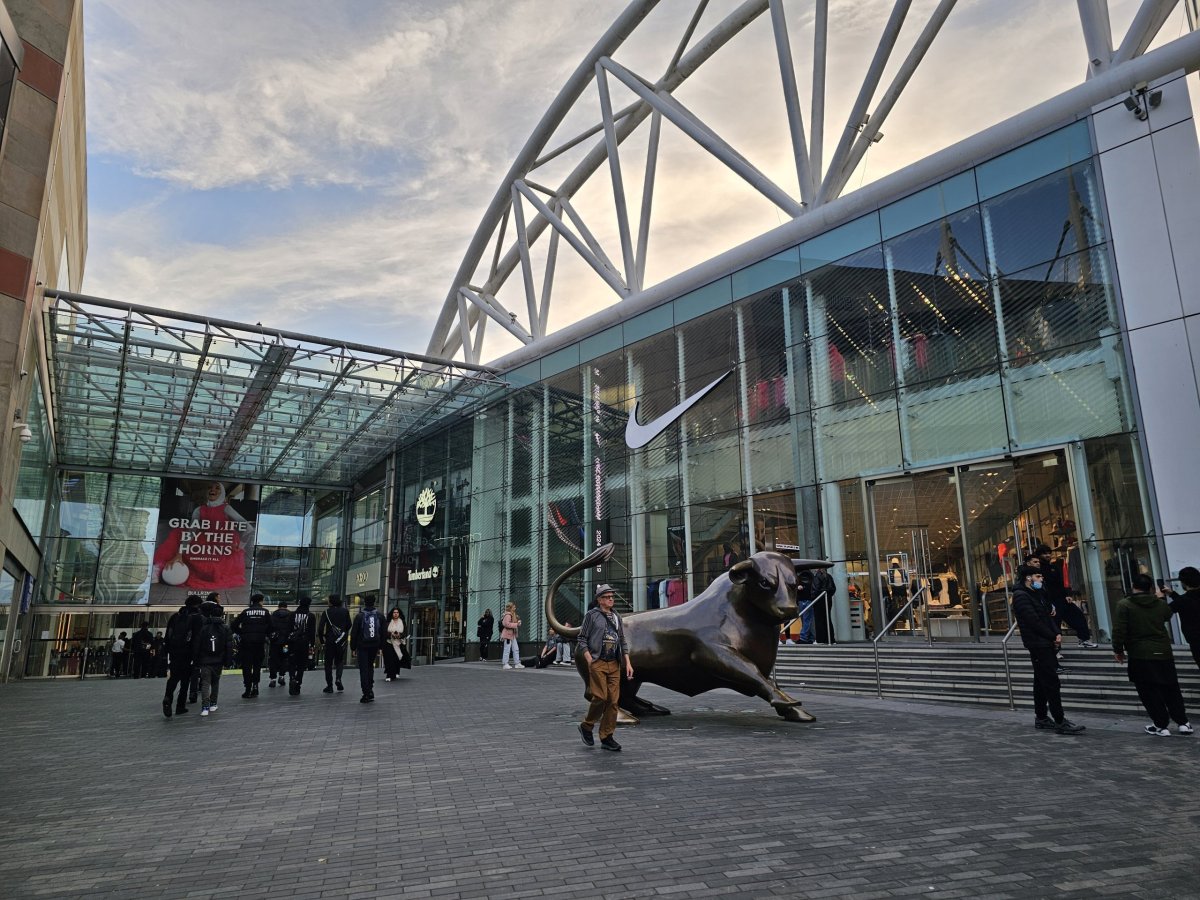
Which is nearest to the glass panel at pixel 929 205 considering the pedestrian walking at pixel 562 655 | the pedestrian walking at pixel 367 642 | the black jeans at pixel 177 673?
the pedestrian walking at pixel 562 655

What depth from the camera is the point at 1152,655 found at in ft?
26.7

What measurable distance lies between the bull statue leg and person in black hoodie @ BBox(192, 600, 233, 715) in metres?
7.02

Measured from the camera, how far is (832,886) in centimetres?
382

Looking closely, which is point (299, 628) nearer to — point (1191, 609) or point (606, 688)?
point (606, 688)

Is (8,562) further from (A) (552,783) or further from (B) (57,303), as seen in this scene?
(A) (552,783)

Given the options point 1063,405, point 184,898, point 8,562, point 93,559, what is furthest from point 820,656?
point 93,559

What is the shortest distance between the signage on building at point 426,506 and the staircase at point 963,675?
19244mm

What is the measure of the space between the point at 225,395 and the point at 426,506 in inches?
364

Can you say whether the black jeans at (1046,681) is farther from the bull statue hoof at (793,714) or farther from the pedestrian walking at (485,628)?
the pedestrian walking at (485,628)

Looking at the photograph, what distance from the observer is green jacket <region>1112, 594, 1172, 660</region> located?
26.7 ft

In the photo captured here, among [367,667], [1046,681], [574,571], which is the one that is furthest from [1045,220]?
[367,667]

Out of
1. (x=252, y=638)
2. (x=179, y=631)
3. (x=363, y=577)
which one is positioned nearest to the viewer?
(x=179, y=631)

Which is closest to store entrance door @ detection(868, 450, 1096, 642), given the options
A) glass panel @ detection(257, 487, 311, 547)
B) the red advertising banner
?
the red advertising banner

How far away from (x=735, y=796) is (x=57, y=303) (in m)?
21.3
